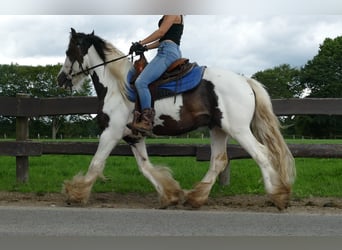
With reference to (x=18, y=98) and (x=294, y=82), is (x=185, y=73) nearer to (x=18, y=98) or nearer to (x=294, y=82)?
(x=18, y=98)

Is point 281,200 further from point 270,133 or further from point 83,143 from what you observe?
point 83,143

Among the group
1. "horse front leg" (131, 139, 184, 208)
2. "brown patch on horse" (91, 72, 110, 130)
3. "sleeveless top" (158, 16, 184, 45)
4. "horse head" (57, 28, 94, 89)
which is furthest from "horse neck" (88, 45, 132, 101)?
"horse front leg" (131, 139, 184, 208)

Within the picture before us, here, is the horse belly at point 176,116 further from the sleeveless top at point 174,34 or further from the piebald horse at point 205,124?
the sleeveless top at point 174,34

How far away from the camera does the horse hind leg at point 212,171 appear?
6.48 meters

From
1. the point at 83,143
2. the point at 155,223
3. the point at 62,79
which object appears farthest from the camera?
the point at 83,143

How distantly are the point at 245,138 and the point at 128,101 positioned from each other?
1651mm

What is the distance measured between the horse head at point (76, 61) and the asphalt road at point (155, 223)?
7.21 ft

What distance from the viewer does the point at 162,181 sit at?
262 inches

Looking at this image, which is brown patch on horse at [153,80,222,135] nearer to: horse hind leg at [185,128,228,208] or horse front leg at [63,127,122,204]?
horse hind leg at [185,128,228,208]

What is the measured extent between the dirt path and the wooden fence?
34.1 inches

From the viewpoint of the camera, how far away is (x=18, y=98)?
27.5 ft

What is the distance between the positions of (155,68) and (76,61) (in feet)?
4.64

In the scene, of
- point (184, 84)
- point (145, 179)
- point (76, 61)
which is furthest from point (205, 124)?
point (145, 179)

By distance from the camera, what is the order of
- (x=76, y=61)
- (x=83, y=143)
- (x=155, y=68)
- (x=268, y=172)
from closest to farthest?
(x=268, y=172), (x=155, y=68), (x=76, y=61), (x=83, y=143)
